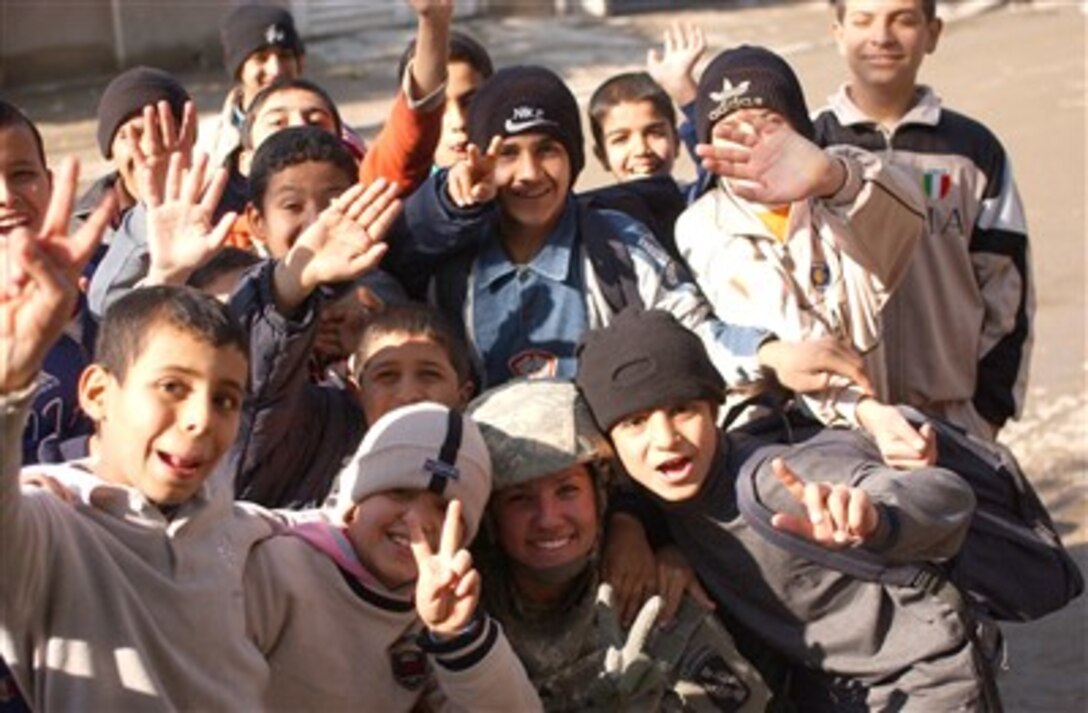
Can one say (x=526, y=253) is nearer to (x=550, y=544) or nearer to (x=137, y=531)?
(x=550, y=544)

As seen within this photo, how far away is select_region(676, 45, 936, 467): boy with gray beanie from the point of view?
4.07 m

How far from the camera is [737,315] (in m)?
4.30

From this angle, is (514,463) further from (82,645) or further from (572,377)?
(82,645)

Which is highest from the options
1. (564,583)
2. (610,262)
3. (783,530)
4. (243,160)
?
(243,160)

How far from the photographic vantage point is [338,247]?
3727 mm

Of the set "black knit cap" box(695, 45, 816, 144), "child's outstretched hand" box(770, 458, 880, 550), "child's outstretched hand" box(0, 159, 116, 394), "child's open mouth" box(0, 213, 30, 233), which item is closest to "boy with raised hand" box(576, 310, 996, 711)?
"child's outstretched hand" box(770, 458, 880, 550)

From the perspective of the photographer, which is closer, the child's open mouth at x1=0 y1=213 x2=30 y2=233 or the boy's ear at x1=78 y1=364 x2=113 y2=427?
the boy's ear at x1=78 y1=364 x2=113 y2=427

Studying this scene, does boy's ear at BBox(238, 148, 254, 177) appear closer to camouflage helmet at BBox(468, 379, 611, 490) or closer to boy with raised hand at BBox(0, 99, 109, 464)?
boy with raised hand at BBox(0, 99, 109, 464)

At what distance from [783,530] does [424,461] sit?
0.65 m

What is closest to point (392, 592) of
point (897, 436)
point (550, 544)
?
point (550, 544)

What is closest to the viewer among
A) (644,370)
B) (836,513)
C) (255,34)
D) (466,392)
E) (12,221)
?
(836,513)

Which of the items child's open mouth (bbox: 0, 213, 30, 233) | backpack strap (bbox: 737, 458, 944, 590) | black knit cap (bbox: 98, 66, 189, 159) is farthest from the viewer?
black knit cap (bbox: 98, 66, 189, 159)

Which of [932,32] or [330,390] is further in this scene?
[932,32]

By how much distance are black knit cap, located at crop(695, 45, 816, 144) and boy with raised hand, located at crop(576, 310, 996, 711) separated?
2.08 ft
